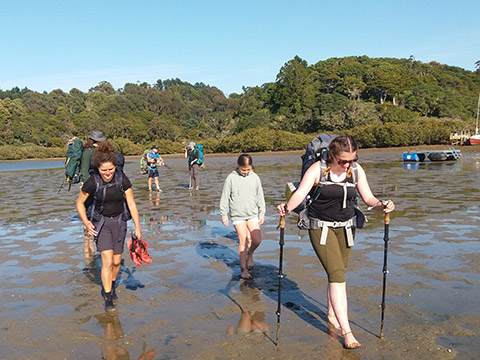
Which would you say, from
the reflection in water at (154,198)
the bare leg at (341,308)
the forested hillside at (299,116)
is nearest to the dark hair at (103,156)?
the bare leg at (341,308)

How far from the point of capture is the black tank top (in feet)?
15.8

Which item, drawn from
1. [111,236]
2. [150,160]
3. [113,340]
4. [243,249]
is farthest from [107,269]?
[150,160]

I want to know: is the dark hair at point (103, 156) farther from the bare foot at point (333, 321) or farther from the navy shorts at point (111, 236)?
the bare foot at point (333, 321)

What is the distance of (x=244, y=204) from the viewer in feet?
23.7

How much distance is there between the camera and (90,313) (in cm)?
589

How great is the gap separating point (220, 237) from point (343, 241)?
18.4ft

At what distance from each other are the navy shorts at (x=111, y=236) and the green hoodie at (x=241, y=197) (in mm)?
1709

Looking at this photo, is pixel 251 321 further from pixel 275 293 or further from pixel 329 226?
pixel 329 226

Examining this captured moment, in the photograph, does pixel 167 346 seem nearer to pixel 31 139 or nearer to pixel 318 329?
pixel 318 329

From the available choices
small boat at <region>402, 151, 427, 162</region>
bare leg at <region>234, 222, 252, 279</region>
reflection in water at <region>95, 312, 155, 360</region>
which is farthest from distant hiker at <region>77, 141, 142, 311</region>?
small boat at <region>402, 151, 427, 162</region>

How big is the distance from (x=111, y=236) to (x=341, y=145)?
10.3 feet

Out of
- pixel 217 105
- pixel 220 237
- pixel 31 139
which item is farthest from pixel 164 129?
pixel 220 237

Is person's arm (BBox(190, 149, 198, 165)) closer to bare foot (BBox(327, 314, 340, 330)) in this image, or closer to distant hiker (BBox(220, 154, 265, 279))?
distant hiker (BBox(220, 154, 265, 279))

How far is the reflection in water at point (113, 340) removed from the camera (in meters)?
4.68
